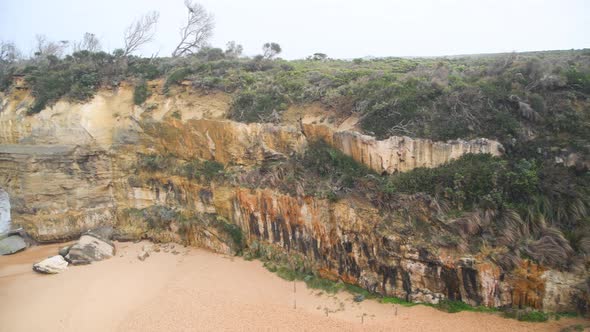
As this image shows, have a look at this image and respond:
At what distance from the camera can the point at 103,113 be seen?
19875mm

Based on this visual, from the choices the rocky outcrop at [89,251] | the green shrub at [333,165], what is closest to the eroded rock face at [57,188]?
the rocky outcrop at [89,251]

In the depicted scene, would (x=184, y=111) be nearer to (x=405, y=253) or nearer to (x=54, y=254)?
(x=54, y=254)

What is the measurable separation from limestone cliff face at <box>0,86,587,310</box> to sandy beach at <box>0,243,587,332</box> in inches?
34.8

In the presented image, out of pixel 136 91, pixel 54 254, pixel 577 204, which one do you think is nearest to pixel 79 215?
pixel 54 254

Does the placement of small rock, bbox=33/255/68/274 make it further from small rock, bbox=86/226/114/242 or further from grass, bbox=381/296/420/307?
grass, bbox=381/296/420/307

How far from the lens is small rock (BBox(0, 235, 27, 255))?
57.6ft

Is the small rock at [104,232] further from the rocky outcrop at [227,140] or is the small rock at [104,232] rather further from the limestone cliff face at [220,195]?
the rocky outcrop at [227,140]

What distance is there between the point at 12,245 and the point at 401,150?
60.5 feet

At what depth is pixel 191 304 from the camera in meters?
12.3

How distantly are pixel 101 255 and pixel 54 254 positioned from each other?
8.97 feet

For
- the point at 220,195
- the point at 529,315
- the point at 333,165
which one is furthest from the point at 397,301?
the point at 220,195

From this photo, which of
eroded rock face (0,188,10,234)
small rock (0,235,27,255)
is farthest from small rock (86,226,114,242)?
eroded rock face (0,188,10,234)

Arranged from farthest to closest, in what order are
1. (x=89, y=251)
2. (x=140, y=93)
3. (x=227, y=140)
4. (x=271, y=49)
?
(x=271, y=49), (x=140, y=93), (x=227, y=140), (x=89, y=251)

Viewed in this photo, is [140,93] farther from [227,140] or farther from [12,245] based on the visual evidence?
[12,245]
